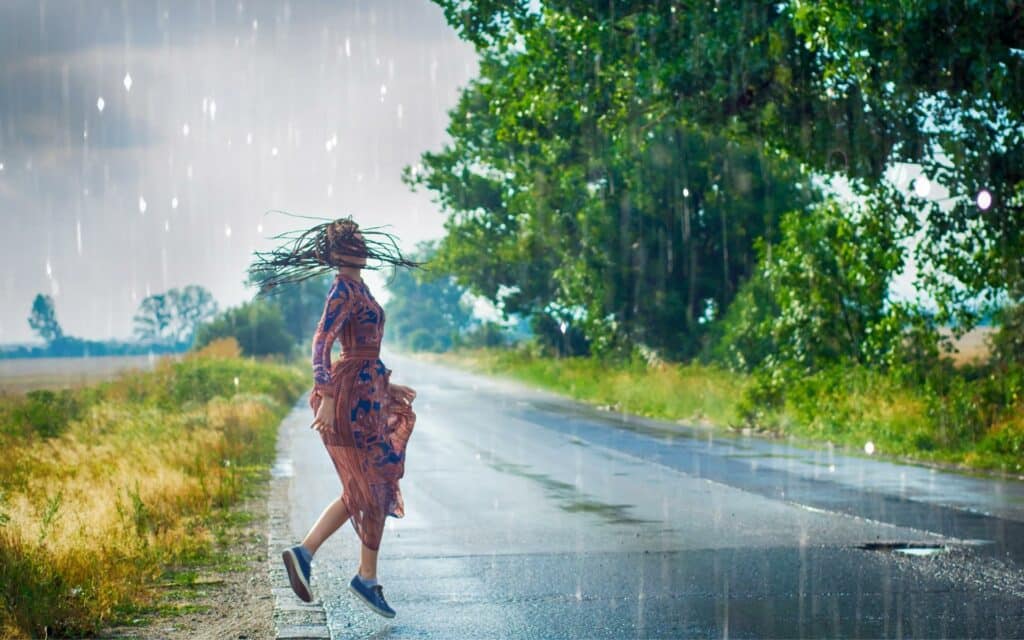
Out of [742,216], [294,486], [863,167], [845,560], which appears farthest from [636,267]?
[845,560]

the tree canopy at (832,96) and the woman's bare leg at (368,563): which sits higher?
the tree canopy at (832,96)

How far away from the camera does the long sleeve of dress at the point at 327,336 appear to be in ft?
22.2

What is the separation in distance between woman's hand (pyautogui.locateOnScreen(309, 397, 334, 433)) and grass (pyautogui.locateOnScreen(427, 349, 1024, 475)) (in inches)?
408

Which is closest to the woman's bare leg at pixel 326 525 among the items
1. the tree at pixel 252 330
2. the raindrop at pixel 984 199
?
the raindrop at pixel 984 199

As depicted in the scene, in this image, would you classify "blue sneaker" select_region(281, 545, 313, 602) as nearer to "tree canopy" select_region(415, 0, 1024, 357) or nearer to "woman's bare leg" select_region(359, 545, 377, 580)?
"woman's bare leg" select_region(359, 545, 377, 580)

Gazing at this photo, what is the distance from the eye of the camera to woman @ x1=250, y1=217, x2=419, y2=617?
689 centimetres

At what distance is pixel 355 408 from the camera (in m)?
6.96

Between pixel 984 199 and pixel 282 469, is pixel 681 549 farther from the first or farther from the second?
pixel 984 199

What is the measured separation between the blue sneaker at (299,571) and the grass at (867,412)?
33.7 ft

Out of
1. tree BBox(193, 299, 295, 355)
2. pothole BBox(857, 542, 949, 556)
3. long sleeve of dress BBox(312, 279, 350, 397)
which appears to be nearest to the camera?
long sleeve of dress BBox(312, 279, 350, 397)

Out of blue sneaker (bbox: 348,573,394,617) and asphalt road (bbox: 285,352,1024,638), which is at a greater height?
blue sneaker (bbox: 348,573,394,617)

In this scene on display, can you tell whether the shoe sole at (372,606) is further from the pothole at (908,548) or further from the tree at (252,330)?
the tree at (252,330)

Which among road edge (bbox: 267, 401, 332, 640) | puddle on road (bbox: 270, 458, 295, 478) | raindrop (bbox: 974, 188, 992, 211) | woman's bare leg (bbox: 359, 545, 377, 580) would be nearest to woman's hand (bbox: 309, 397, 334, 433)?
woman's bare leg (bbox: 359, 545, 377, 580)

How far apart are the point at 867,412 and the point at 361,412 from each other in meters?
13.8
